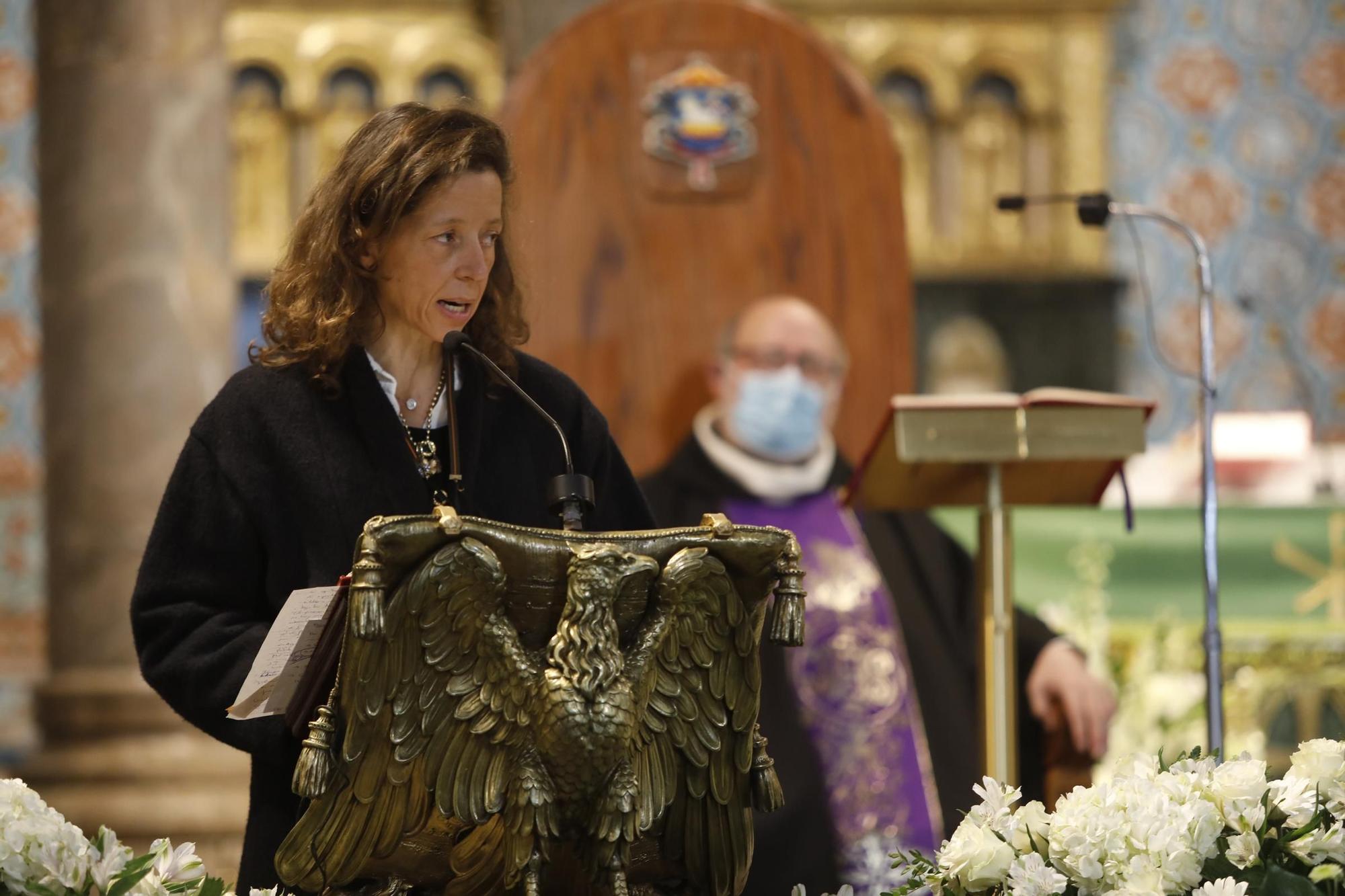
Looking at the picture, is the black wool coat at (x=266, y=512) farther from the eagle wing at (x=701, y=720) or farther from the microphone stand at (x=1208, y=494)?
the microphone stand at (x=1208, y=494)

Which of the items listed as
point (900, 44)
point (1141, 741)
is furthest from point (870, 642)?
point (900, 44)

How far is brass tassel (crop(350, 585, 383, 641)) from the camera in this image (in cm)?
175

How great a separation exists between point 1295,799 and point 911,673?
9.12 feet

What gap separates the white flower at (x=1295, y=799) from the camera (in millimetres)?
1892

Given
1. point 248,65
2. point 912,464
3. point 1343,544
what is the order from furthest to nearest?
point 248,65, point 1343,544, point 912,464

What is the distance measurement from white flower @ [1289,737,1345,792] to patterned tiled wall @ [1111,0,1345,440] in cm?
694

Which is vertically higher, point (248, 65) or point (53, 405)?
point (248, 65)

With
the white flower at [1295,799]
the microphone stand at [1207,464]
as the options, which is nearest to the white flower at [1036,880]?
the white flower at [1295,799]

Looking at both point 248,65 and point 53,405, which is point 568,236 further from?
point 248,65

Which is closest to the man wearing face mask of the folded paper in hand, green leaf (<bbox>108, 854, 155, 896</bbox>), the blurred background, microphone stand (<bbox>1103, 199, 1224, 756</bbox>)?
microphone stand (<bbox>1103, 199, 1224, 756</bbox>)

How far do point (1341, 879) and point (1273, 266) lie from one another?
761cm

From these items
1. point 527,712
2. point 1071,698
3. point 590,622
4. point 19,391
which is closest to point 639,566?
point 590,622

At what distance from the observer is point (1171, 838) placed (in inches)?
73.4

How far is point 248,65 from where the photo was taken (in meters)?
8.91
